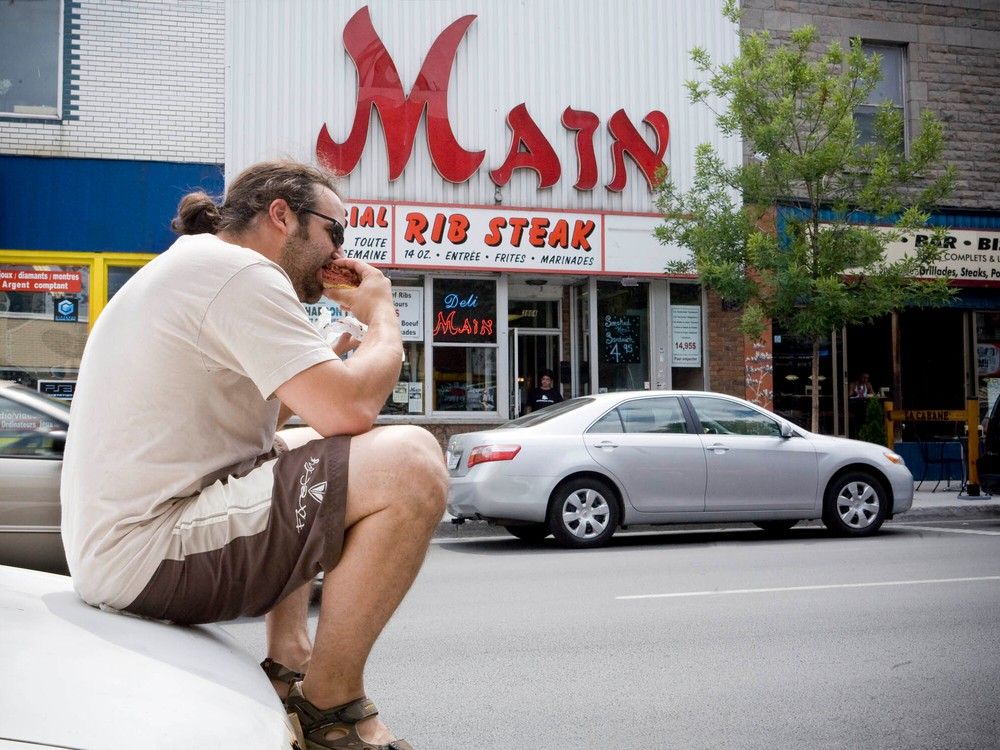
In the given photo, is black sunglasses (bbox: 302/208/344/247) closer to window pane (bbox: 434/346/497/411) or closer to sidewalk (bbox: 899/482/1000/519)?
sidewalk (bbox: 899/482/1000/519)

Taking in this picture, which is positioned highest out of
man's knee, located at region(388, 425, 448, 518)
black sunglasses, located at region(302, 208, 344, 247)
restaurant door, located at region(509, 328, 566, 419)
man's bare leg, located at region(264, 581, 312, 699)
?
restaurant door, located at region(509, 328, 566, 419)

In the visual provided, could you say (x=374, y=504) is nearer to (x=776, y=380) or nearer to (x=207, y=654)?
(x=207, y=654)

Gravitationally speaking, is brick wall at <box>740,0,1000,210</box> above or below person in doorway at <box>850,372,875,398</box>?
above

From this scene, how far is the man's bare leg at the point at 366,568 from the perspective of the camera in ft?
7.27

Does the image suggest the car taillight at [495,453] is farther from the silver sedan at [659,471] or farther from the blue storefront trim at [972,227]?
the blue storefront trim at [972,227]

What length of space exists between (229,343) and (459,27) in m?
14.6

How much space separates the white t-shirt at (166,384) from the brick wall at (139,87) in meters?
13.4

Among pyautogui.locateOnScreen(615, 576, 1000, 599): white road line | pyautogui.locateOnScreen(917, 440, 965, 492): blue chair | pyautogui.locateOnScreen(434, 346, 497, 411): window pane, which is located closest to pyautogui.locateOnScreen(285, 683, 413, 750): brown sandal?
pyautogui.locateOnScreen(615, 576, 1000, 599): white road line

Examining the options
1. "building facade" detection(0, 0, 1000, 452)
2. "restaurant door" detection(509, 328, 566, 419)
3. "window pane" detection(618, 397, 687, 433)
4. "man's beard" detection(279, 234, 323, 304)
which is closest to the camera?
"man's beard" detection(279, 234, 323, 304)

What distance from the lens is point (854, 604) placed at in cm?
652

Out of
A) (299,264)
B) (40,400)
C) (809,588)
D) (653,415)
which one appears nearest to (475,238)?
(653,415)

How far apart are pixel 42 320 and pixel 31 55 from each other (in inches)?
152

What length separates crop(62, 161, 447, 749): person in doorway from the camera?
219 centimetres

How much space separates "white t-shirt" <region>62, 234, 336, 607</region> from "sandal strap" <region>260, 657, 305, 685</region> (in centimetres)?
53
